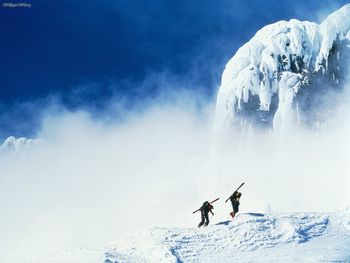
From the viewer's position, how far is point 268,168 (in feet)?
442

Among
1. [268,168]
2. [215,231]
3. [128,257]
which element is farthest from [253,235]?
[268,168]

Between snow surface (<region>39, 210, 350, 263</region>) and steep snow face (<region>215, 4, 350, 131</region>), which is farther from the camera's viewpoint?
steep snow face (<region>215, 4, 350, 131</region>)

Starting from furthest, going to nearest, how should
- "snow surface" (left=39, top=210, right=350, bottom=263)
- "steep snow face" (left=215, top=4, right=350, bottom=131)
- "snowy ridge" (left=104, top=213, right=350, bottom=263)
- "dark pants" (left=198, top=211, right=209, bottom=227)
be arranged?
→ "steep snow face" (left=215, top=4, right=350, bottom=131) < "dark pants" (left=198, top=211, right=209, bottom=227) < "snowy ridge" (left=104, top=213, right=350, bottom=263) < "snow surface" (left=39, top=210, right=350, bottom=263)

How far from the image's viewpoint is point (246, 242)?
134 ft

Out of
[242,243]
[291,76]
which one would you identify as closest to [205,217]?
[242,243]

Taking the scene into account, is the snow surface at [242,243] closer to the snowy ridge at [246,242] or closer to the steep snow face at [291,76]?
the snowy ridge at [246,242]

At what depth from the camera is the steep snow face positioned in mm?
136250

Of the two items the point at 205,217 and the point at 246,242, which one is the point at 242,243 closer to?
the point at 246,242

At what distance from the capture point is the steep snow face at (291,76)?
447ft

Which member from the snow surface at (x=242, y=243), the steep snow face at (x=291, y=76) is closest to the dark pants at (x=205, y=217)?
the snow surface at (x=242, y=243)

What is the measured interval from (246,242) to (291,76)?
346 feet

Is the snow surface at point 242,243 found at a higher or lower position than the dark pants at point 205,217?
lower

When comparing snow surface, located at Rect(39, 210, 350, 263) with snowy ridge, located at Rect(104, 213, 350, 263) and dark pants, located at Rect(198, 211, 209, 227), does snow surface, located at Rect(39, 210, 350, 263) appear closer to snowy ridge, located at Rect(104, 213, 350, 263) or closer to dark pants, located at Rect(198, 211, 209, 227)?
snowy ridge, located at Rect(104, 213, 350, 263)

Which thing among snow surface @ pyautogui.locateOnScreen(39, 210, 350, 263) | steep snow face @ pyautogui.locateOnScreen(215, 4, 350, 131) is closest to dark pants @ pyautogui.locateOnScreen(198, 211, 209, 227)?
snow surface @ pyautogui.locateOnScreen(39, 210, 350, 263)
